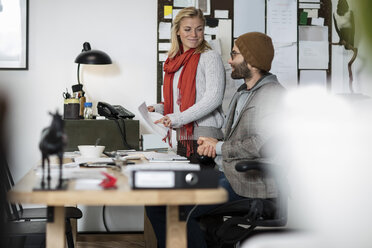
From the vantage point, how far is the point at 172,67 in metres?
2.76

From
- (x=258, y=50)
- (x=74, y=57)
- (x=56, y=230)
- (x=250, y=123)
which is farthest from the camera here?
(x=74, y=57)

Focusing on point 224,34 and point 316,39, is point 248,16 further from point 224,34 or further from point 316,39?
point 316,39

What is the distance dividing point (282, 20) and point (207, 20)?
60cm

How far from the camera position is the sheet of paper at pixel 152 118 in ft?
7.15

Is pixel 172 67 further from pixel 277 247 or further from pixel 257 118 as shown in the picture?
pixel 277 247

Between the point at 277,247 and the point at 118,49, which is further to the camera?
the point at 118,49

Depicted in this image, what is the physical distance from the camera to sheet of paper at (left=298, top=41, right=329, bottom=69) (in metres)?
3.61

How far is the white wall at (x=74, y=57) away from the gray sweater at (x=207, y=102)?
923mm

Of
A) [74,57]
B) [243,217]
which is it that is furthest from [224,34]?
[243,217]

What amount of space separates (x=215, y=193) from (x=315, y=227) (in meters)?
0.45

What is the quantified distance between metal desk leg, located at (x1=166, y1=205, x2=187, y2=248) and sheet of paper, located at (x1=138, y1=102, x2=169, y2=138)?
0.99 m

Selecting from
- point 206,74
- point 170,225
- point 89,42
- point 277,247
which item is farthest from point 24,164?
point 277,247

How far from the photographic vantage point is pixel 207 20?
11.5ft

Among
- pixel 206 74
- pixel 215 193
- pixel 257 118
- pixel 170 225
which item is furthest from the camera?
pixel 206 74
